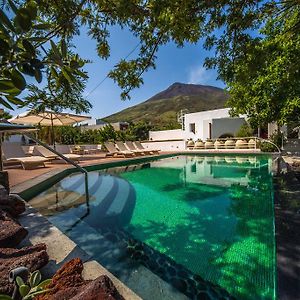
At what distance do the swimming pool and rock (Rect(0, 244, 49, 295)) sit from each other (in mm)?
948

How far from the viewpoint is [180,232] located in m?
4.05

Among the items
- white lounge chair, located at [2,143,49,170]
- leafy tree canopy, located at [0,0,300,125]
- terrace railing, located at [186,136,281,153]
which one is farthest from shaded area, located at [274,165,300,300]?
terrace railing, located at [186,136,281,153]

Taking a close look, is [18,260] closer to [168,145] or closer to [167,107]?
[168,145]

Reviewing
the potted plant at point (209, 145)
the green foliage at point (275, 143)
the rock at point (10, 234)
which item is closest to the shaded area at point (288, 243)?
the rock at point (10, 234)

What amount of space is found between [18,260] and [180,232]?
267 centimetres

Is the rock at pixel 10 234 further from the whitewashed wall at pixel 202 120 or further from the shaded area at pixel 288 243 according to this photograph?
the whitewashed wall at pixel 202 120

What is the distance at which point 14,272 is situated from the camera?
5.81ft

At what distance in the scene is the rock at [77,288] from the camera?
5.12 ft

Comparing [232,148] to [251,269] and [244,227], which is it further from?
[251,269]

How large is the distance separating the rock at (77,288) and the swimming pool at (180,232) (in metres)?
0.74

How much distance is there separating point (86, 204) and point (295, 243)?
4.39m

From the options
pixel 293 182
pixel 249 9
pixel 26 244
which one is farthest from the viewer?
pixel 293 182

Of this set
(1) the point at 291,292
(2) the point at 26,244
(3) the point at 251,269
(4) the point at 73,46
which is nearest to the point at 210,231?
(3) the point at 251,269

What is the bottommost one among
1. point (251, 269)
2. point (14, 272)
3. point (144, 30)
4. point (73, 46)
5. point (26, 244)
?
point (251, 269)
